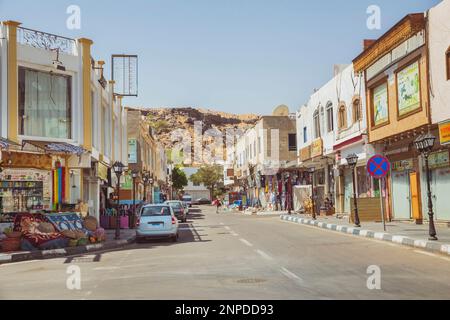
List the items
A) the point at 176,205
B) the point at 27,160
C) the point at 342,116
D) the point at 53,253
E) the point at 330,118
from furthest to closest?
the point at 176,205 < the point at 330,118 < the point at 342,116 < the point at 27,160 < the point at 53,253

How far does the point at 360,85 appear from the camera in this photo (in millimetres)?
29234

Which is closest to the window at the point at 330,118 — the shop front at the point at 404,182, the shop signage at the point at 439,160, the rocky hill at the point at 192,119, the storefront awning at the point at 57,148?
the shop front at the point at 404,182

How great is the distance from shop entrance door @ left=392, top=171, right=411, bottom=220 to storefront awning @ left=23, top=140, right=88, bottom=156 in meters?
14.3

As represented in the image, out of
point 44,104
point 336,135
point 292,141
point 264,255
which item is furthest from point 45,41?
point 292,141

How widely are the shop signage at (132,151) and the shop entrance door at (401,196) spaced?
79.1 feet

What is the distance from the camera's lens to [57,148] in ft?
68.5

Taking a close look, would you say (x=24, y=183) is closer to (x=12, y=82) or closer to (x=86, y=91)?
(x=12, y=82)

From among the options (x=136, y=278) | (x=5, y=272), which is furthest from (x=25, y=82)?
(x=136, y=278)

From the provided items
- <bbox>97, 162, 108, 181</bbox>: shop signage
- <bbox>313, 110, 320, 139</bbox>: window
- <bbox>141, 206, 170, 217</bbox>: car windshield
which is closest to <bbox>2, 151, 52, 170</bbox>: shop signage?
<bbox>141, 206, 170, 217</bbox>: car windshield

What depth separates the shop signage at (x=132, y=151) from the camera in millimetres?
45094

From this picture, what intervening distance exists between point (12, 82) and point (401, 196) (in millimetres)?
17573

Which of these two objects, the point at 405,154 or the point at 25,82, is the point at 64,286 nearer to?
the point at 25,82

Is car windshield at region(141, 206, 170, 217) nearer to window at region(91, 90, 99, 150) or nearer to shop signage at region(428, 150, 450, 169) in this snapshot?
window at region(91, 90, 99, 150)

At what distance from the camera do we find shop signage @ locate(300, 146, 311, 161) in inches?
1594
